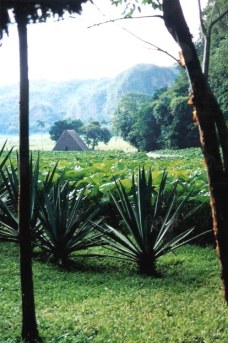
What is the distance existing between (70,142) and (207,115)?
219 ft

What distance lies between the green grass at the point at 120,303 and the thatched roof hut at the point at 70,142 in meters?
63.3

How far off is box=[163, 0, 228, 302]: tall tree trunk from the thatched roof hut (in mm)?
65557

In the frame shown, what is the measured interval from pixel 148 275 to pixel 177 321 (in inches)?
74.4

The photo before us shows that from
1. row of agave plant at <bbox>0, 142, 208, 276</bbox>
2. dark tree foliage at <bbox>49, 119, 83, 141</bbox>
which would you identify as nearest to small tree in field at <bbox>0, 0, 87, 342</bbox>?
row of agave plant at <bbox>0, 142, 208, 276</bbox>

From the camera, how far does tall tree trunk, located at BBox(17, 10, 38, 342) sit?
3.69 metres

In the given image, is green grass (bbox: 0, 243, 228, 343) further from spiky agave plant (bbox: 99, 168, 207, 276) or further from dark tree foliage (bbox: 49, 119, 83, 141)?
dark tree foliage (bbox: 49, 119, 83, 141)

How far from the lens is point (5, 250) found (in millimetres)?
7422

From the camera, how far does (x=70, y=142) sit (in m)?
70.2

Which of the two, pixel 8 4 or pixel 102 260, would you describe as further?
pixel 102 260

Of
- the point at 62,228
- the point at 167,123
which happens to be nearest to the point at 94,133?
the point at 167,123

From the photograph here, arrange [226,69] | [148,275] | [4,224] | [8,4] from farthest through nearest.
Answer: [226,69], [4,224], [148,275], [8,4]

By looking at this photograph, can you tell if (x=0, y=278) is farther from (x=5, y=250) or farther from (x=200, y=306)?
(x=200, y=306)

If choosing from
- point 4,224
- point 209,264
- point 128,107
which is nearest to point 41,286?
point 4,224

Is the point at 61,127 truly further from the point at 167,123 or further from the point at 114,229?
the point at 114,229
